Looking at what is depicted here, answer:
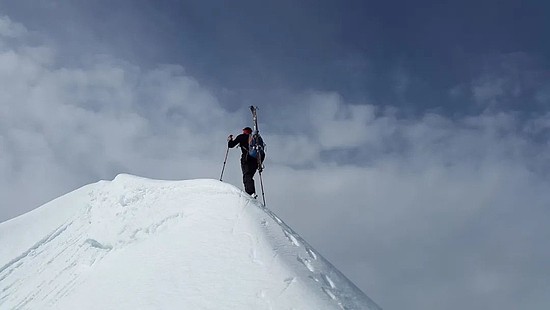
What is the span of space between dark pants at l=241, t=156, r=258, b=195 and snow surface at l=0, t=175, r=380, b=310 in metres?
1.51

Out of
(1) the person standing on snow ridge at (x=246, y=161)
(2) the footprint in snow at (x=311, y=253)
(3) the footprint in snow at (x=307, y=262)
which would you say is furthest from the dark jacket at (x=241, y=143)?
(3) the footprint in snow at (x=307, y=262)

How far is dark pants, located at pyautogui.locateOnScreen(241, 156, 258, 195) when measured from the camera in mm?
12574

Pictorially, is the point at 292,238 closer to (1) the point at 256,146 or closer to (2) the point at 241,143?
(1) the point at 256,146

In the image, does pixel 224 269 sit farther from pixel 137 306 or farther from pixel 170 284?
pixel 137 306

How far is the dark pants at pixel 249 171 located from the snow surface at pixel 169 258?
151cm

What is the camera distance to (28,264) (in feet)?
39.3

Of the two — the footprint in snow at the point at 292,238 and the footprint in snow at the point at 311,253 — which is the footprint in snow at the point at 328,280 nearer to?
the footprint in snow at the point at 311,253

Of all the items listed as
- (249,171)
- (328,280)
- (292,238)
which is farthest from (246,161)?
(328,280)

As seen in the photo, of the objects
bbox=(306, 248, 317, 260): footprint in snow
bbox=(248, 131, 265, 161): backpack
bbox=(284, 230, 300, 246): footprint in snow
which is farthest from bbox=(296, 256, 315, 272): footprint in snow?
bbox=(248, 131, 265, 161): backpack

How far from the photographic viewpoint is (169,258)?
805 cm

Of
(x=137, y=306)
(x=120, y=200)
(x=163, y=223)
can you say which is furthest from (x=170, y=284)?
(x=120, y=200)

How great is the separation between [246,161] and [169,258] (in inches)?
203

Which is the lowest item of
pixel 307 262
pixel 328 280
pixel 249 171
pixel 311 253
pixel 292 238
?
pixel 328 280

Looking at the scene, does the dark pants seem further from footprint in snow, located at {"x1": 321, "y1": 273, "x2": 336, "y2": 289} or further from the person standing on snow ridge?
footprint in snow, located at {"x1": 321, "y1": 273, "x2": 336, "y2": 289}
